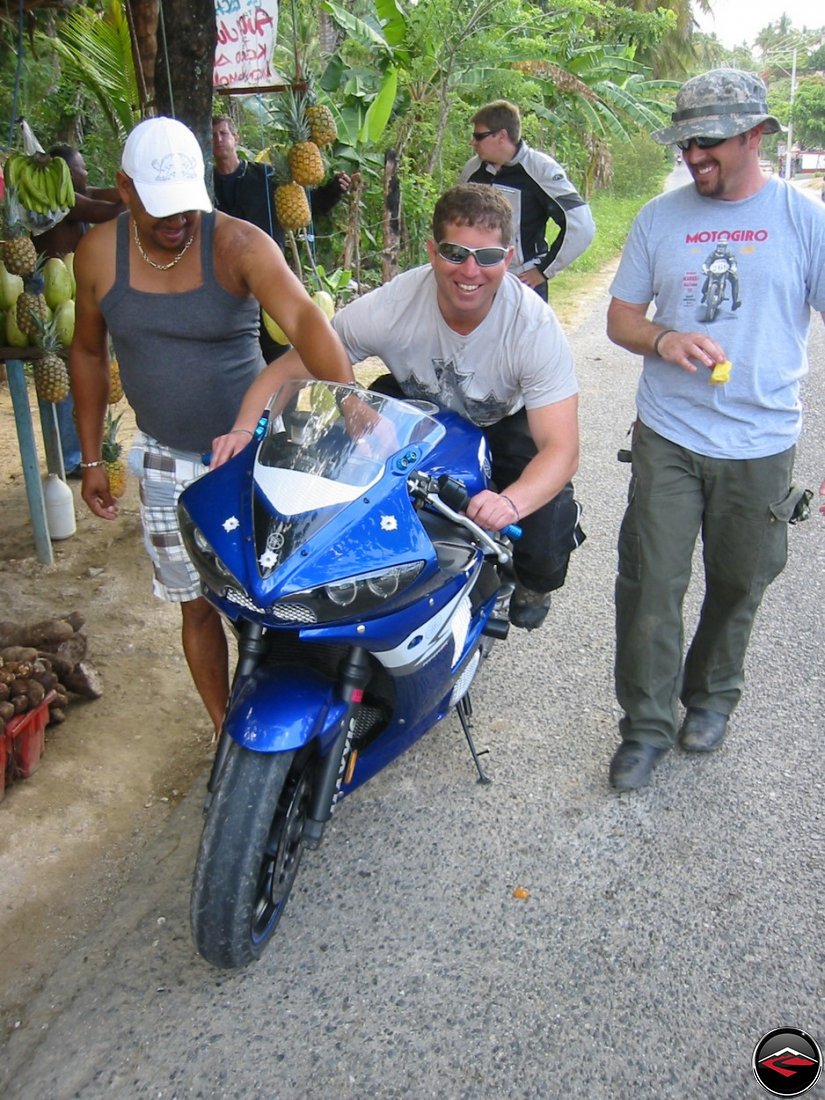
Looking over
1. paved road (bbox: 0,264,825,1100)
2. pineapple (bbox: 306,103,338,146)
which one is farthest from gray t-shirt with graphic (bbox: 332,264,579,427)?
pineapple (bbox: 306,103,338,146)

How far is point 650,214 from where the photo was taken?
3146 mm

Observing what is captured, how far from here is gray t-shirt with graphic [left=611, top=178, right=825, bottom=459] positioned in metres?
2.93

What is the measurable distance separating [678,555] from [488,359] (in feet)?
3.04

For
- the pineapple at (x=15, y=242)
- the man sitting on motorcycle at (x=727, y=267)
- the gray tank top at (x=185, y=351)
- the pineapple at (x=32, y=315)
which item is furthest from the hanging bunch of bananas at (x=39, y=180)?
the man sitting on motorcycle at (x=727, y=267)

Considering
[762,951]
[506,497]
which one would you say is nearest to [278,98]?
[506,497]

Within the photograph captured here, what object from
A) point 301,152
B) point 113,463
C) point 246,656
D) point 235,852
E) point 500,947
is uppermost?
point 301,152

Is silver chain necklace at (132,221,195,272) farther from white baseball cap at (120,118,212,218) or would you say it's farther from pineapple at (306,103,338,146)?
pineapple at (306,103,338,146)

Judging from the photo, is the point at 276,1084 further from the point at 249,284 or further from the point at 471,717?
the point at 249,284

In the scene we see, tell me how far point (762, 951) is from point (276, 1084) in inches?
51.6

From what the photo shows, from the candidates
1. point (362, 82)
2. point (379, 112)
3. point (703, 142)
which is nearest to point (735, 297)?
point (703, 142)

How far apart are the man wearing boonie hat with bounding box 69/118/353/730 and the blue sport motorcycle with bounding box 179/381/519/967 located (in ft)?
1.01

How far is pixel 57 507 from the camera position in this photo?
5078 mm

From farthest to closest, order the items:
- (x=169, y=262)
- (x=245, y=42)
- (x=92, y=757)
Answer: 1. (x=245, y=42)
2. (x=92, y=757)
3. (x=169, y=262)

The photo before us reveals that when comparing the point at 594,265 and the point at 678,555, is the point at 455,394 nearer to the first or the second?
the point at 678,555
